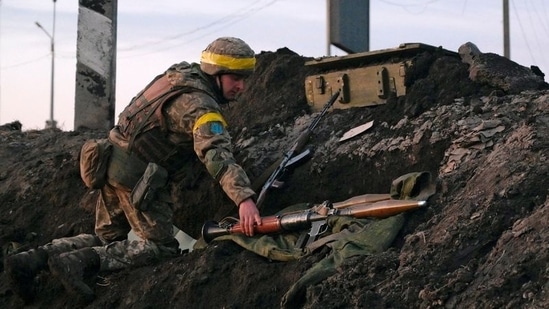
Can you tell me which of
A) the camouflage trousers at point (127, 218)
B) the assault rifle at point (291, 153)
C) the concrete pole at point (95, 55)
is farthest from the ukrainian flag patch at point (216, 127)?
the concrete pole at point (95, 55)

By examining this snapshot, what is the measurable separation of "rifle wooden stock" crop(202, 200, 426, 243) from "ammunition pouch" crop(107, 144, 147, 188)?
59cm

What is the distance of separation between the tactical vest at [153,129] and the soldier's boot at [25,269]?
2.81ft

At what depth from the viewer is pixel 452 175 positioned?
529 cm

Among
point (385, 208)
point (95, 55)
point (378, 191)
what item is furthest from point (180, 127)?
point (95, 55)

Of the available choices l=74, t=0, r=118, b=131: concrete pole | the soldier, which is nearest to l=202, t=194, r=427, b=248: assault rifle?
the soldier

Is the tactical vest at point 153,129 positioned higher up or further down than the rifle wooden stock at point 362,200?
higher up

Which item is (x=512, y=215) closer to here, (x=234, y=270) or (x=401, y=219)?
(x=401, y=219)

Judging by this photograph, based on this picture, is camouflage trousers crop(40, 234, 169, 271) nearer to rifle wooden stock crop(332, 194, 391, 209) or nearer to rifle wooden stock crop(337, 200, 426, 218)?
rifle wooden stock crop(332, 194, 391, 209)

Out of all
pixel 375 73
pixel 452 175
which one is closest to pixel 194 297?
pixel 452 175

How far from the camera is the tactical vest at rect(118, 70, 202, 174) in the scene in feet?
19.8

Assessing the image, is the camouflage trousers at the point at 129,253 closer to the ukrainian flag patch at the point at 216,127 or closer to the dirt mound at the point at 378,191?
the dirt mound at the point at 378,191

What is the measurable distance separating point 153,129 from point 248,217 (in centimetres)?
100

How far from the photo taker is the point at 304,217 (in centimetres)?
538

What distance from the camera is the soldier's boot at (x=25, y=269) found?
5.86 meters
